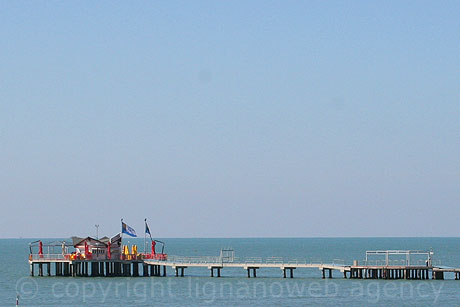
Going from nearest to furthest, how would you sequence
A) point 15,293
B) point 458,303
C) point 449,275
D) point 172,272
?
point 458,303 < point 15,293 < point 449,275 < point 172,272

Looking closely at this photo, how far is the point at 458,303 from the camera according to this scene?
85.2 metres

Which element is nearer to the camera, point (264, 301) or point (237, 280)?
point (264, 301)

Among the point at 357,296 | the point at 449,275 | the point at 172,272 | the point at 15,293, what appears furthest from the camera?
the point at 172,272

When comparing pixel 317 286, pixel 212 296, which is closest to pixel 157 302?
pixel 212 296

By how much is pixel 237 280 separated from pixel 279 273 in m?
24.2

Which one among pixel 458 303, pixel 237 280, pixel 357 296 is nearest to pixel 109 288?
pixel 237 280

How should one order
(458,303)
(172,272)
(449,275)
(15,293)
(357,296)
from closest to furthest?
1. (458,303)
2. (357,296)
3. (15,293)
4. (449,275)
5. (172,272)

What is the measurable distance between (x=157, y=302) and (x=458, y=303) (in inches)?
1072

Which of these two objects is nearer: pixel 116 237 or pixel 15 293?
pixel 15 293

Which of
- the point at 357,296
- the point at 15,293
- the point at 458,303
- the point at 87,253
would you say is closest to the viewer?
the point at 458,303

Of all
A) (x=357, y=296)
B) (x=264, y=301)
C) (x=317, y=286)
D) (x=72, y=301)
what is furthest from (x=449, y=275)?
(x=72, y=301)

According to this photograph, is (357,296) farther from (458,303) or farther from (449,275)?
(449,275)

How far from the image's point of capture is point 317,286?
4026 inches

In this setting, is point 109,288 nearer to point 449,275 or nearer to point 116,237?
point 116,237
